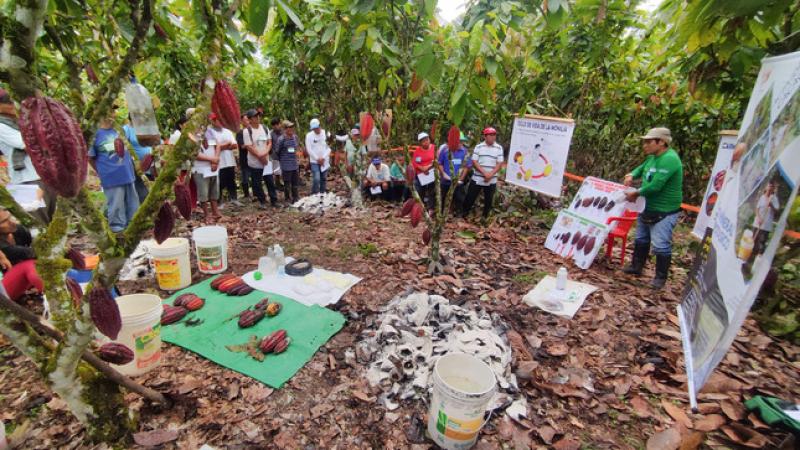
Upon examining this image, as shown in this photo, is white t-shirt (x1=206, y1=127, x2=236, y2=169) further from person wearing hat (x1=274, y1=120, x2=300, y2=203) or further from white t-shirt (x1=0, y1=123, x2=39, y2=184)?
white t-shirt (x1=0, y1=123, x2=39, y2=184)

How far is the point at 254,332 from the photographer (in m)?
2.78

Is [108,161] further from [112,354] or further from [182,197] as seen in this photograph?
→ [112,354]

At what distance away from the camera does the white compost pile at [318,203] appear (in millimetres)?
6246

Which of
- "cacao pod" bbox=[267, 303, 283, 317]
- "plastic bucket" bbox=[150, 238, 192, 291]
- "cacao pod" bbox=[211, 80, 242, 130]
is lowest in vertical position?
"cacao pod" bbox=[267, 303, 283, 317]

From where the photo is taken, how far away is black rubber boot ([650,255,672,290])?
3695mm

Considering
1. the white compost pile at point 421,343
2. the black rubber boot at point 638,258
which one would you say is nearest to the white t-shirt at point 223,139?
the white compost pile at point 421,343

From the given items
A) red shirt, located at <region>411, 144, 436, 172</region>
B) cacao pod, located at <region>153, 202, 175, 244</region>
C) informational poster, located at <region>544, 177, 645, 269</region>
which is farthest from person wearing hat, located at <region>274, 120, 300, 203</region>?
cacao pod, located at <region>153, 202, 175, 244</region>

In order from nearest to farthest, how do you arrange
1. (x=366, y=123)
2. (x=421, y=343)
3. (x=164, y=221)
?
(x=164, y=221)
(x=421, y=343)
(x=366, y=123)

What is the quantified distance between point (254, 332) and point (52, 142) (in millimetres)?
2136

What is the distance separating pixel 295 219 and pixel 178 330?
121 inches

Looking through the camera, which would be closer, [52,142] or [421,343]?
[52,142]

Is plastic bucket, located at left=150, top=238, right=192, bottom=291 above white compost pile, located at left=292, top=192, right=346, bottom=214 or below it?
above

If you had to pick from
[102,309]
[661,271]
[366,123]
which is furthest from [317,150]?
[102,309]

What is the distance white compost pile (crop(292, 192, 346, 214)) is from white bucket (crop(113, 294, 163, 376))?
12.5 feet
